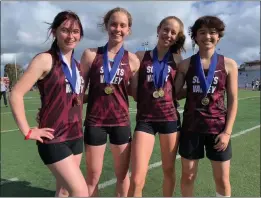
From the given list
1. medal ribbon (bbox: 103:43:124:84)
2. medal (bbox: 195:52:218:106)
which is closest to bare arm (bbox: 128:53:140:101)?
medal ribbon (bbox: 103:43:124:84)

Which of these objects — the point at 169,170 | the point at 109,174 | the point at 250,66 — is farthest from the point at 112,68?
the point at 250,66

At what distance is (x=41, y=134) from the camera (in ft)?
8.88

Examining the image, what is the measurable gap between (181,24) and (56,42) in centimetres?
141

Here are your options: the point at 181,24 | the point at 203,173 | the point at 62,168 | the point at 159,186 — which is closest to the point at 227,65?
the point at 181,24

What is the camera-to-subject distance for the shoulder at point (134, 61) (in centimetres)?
351

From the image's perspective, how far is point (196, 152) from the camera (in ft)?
11.3

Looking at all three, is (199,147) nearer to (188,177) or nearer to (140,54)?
(188,177)

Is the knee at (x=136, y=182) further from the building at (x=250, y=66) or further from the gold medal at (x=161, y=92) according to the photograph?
the building at (x=250, y=66)

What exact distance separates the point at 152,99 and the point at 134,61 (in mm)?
453

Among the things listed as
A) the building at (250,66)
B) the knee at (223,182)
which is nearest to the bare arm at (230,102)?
the knee at (223,182)

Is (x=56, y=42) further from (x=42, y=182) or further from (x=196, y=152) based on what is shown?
(x=42, y=182)

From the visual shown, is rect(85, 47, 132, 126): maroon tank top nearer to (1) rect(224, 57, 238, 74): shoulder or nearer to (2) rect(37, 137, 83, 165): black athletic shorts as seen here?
(2) rect(37, 137, 83, 165): black athletic shorts

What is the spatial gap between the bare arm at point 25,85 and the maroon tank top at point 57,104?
0.08 m

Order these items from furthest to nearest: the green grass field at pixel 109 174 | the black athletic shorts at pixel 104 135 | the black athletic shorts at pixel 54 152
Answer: the green grass field at pixel 109 174, the black athletic shorts at pixel 104 135, the black athletic shorts at pixel 54 152
